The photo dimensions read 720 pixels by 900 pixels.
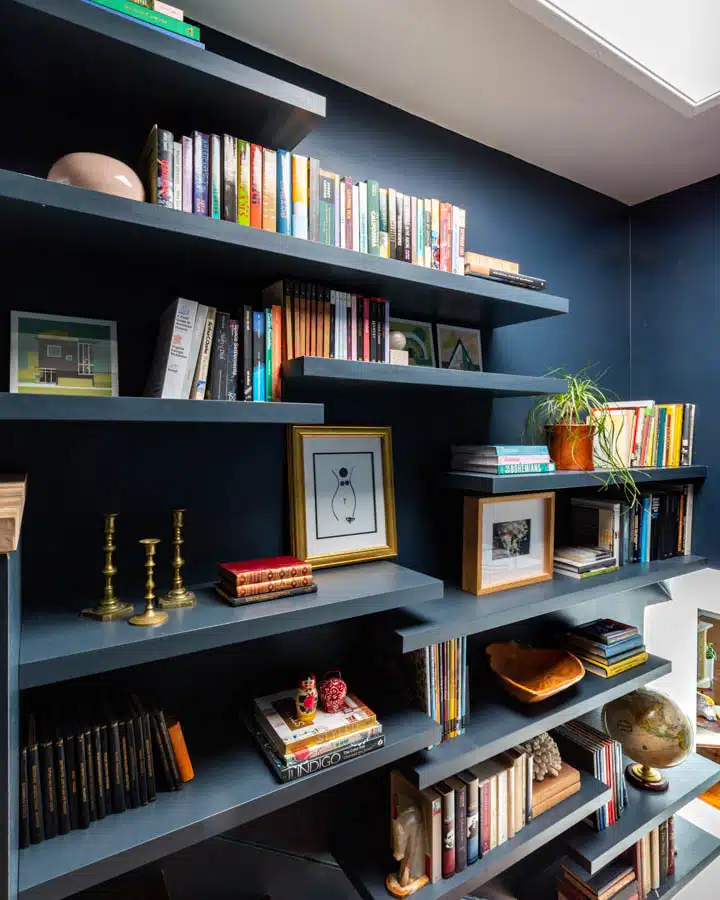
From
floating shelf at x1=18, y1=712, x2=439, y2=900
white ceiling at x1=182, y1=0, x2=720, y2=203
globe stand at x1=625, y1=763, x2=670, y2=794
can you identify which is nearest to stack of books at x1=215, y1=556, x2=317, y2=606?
floating shelf at x1=18, y1=712, x2=439, y2=900

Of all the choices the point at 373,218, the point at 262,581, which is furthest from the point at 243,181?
the point at 262,581

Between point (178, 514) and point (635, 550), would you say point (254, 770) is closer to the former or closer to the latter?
point (178, 514)

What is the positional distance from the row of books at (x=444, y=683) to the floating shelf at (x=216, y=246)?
0.77m

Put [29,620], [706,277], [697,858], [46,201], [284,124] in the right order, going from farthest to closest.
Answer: [706,277], [697,858], [284,124], [29,620], [46,201]

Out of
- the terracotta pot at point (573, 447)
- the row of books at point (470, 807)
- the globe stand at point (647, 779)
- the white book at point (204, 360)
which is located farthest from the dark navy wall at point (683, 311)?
the white book at point (204, 360)

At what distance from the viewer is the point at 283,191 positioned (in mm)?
1058

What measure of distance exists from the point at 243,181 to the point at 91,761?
3.67 ft

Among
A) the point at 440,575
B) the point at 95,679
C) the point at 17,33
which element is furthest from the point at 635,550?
the point at 17,33

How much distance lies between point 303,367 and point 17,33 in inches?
28.8

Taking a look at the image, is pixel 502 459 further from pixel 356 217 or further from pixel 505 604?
pixel 356 217

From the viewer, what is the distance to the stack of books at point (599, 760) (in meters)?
1.63

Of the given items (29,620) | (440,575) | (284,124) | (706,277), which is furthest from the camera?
(706,277)

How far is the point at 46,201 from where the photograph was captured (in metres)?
0.79

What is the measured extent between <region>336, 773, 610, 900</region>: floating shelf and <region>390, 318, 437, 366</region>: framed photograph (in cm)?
134
